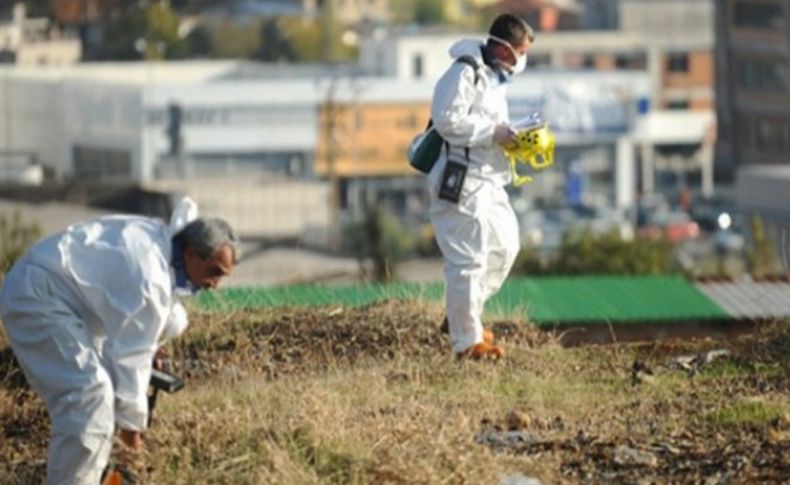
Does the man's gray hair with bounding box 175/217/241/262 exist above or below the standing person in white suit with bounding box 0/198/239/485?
above

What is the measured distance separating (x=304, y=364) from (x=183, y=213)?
351cm

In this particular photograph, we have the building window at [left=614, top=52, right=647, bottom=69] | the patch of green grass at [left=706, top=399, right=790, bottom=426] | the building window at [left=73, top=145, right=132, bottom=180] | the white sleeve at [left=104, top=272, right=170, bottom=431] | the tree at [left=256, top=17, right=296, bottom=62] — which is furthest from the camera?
the building window at [left=614, top=52, right=647, bottom=69]

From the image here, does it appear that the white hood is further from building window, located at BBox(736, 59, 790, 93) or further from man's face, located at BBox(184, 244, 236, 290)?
building window, located at BBox(736, 59, 790, 93)

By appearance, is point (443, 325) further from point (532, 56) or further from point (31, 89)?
point (532, 56)

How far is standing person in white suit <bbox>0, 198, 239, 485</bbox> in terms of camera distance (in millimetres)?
9617

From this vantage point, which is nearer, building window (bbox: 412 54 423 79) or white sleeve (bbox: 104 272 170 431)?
white sleeve (bbox: 104 272 170 431)

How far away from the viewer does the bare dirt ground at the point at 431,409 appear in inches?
400

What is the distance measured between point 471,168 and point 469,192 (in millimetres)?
117

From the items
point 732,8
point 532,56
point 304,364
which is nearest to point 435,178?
point 304,364

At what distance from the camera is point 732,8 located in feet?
345

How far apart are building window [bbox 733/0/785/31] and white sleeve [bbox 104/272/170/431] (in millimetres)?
93279

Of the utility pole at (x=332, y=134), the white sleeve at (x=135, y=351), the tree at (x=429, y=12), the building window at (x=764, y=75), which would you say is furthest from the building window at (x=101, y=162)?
the white sleeve at (x=135, y=351)

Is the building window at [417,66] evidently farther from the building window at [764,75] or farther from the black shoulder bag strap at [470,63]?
the black shoulder bag strap at [470,63]

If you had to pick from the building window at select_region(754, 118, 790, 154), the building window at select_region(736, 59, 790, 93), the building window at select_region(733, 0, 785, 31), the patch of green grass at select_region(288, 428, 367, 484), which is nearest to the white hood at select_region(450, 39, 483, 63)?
the patch of green grass at select_region(288, 428, 367, 484)
